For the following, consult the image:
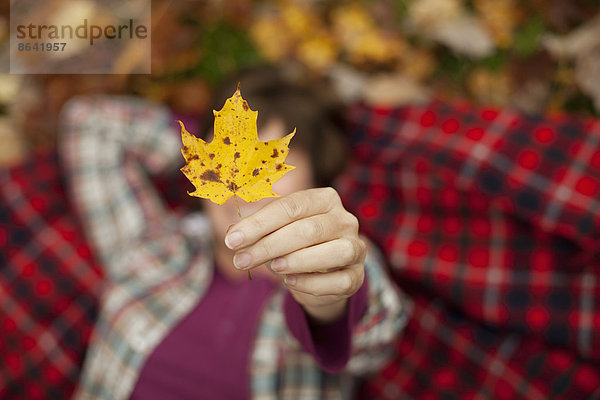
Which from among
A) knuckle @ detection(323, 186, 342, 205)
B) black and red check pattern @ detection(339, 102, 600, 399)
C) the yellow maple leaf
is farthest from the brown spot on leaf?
black and red check pattern @ detection(339, 102, 600, 399)

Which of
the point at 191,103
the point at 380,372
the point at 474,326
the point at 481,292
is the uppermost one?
the point at 191,103

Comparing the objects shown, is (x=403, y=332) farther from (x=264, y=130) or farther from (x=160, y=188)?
(x=160, y=188)

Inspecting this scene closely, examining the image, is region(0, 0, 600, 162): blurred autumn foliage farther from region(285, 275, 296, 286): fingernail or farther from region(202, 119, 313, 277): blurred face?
region(285, 275, 296, 286): fingernail

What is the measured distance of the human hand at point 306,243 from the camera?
434mm

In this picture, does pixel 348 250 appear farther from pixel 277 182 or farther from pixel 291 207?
pixel 277 182

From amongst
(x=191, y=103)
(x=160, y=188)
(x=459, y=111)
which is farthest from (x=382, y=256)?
(x=191, y=103)

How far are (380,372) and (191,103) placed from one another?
3.34ft

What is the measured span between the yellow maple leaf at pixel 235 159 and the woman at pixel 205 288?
0.06 metres

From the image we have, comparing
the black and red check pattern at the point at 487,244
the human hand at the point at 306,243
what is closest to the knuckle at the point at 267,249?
the human hand at the point at 306,243

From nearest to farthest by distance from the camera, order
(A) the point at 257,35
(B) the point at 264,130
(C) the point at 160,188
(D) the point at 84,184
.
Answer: (B) the point at 264,130, (D) the point at 84,184, (C) the point at 160,188, (A) the point at 257,35

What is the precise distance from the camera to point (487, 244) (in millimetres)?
1076

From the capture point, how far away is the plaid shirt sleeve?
126cm

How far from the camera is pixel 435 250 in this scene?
1116 millimetres
